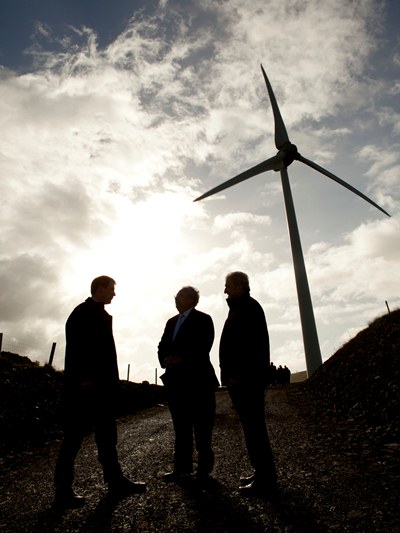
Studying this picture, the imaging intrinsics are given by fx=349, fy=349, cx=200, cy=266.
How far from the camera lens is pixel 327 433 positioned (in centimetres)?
648

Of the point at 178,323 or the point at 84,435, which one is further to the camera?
the point at 178,323

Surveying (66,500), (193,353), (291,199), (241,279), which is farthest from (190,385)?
(291,199)

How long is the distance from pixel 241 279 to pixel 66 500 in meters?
2.96

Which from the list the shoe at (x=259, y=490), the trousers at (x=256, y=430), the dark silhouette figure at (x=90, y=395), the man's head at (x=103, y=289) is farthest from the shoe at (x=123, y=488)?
the man's head at (x=103, y=289)

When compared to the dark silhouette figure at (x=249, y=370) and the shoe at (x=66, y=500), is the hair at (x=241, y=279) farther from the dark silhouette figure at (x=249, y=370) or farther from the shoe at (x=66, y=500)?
the shoe at (x=66, y=500)

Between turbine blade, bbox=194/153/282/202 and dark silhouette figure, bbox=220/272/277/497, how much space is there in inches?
750

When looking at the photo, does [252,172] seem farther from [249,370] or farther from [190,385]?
[249,370]

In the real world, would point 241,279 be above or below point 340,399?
above

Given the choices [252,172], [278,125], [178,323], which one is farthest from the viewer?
[278,125]

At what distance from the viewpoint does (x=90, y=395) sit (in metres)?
3.71

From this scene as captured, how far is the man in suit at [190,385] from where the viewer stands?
166 inches

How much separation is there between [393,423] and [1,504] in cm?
588

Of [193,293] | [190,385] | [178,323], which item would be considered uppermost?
[193,293]

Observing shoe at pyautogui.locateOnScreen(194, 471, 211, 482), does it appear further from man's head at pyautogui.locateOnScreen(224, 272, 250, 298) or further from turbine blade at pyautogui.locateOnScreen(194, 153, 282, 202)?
turbine blade at pyautogui.locateOnScreen(194, 153, 282, 202)
